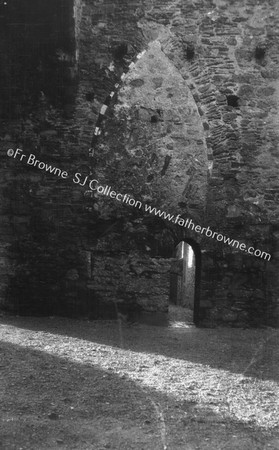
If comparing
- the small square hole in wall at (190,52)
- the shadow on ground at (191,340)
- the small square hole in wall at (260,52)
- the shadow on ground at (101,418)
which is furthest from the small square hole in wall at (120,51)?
the shadow on ground at (101,418)

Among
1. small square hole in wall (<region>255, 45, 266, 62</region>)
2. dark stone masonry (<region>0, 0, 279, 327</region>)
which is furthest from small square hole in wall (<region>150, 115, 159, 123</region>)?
small square hole in wall (<region>255, 45, 266, 62</region>)

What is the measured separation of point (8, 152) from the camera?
700cm

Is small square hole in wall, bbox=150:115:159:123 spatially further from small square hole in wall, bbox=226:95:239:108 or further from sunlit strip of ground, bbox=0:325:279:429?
sunlit strip of ground, bbox=0:325:279:429

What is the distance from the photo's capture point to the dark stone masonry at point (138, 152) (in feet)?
22.8

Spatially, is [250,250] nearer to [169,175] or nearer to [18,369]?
[169,175]

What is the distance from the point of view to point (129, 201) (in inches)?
278

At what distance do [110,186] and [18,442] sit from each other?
14.1ft

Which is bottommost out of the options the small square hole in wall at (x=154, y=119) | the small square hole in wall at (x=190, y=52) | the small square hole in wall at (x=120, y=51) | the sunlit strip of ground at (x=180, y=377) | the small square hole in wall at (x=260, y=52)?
the sunlit strip of ground at (x=180, y=377)

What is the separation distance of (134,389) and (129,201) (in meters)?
3.31

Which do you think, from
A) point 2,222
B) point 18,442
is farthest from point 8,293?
point 18,442

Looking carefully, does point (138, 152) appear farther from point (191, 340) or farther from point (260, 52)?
point (191, 340)

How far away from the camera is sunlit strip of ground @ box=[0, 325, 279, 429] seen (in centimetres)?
405

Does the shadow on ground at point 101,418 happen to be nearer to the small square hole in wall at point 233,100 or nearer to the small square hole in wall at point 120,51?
the small square hole in wall at point 233,100

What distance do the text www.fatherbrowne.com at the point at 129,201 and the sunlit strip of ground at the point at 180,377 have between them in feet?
7.22
